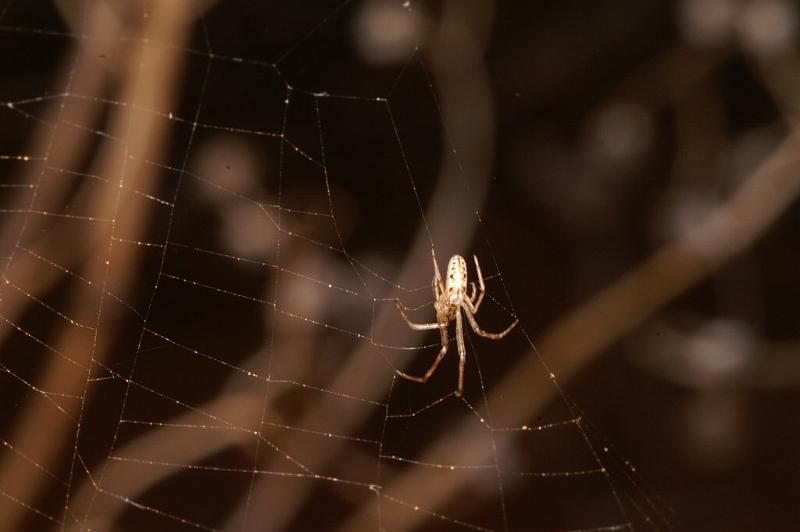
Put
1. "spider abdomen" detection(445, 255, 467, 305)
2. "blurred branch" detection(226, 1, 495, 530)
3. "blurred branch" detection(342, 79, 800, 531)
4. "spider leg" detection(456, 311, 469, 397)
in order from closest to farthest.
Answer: "spider abdomen" detection(445, 255, 467, 305) < "spider leg" detection(456, 311, 469, 397) < "blurred branch" detection(226, 1, 495, 530) < "blurred branch" detection(342, 79, 800, 531)

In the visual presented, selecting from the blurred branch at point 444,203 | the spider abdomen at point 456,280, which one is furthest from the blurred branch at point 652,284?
the spider abdomen at point 456,280

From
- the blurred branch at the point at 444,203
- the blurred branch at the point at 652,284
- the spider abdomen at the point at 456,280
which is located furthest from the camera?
the blurred branch at the point at 652,284

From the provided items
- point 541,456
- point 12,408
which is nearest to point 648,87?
point 541,456

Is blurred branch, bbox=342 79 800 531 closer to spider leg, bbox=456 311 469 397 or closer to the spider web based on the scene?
the spider web

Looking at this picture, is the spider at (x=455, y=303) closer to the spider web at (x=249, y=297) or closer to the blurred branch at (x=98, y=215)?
the spider web at (x=249, y=297)

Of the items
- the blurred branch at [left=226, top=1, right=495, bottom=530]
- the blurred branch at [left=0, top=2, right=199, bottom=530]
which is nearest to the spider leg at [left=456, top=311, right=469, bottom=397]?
the blurred branch at [left=226, top=1, right=495, bottom=530]

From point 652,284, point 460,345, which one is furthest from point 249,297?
point 652,284

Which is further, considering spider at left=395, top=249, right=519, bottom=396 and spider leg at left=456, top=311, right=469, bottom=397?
spider leg at left=456, top=311, right=469, bottom=397

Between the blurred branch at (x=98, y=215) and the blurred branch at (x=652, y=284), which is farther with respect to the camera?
the blurred branch at (x=652, y=284)
